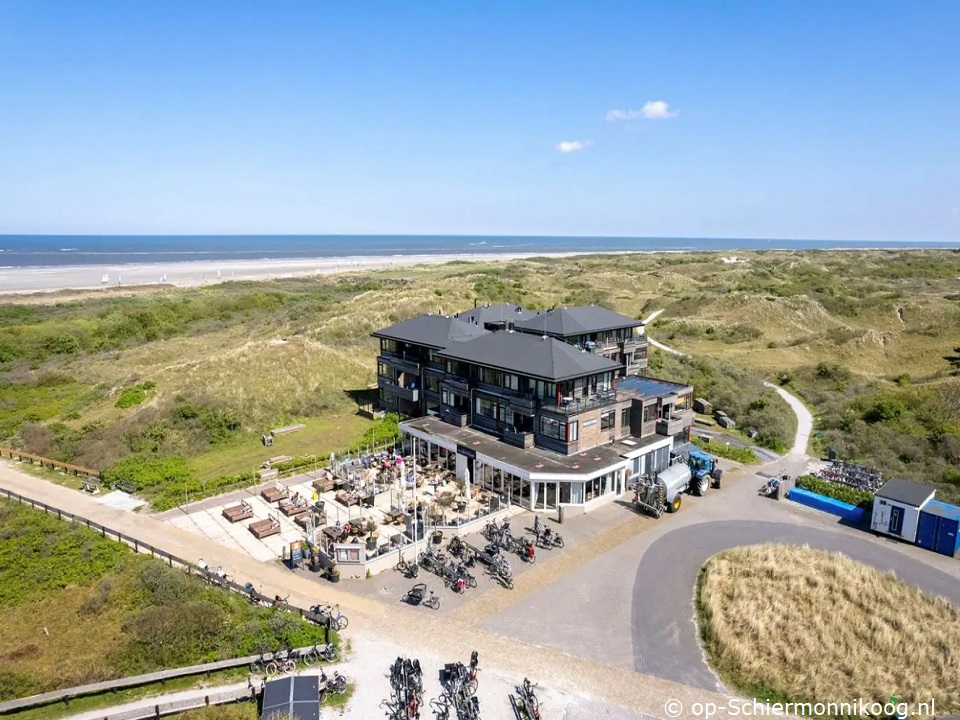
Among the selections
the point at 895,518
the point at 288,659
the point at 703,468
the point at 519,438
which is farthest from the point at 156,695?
the point at 895,518

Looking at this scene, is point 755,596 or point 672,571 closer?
point 755,596

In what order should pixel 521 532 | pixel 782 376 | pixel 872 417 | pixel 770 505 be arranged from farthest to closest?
pixel 782 376 → pixel 872 417 → pixel 770 505 → pixel 521 532

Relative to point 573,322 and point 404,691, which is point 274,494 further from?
point 573,322

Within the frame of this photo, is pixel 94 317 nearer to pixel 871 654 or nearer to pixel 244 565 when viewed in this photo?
pixel 244 565

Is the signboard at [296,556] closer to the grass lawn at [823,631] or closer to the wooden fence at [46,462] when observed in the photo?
the grass lawn at [823,631]

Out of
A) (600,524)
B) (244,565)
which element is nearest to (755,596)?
(600,524)
